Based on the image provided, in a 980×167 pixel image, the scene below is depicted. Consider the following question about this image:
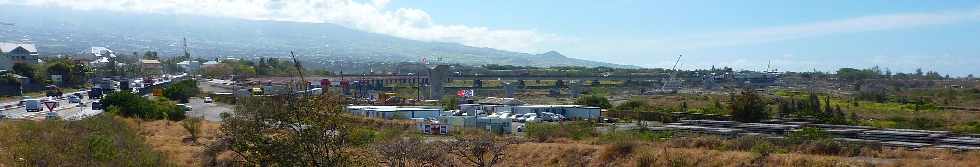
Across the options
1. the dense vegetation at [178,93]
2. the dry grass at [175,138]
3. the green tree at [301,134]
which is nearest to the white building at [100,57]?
the dense vegetation at [178,93]

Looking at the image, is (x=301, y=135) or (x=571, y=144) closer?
(x=301, y=135)

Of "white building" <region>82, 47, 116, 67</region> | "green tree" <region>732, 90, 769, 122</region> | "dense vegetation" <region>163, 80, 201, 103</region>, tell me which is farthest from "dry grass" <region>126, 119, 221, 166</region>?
"white building" <region>82, 47, 116, 67</region>

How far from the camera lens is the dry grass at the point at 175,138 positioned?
1068 inches

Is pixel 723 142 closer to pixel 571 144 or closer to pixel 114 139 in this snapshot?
pixel 571 144

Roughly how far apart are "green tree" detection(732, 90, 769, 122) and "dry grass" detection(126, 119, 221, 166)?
77.0ft

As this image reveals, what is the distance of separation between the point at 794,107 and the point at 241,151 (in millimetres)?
38906

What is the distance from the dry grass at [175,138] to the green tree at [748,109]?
2346 cm

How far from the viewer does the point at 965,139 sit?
27797 millimetres

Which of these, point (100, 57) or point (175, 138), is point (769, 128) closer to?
point (175, 138)

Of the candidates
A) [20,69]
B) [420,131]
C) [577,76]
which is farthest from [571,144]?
[577,76]

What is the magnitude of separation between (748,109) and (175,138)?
25568 mm

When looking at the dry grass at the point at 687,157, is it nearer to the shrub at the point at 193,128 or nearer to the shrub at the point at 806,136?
the shrub at the point at 806,136

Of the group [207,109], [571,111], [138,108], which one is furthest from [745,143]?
[207,109]

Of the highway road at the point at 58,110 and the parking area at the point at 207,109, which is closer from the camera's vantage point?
Answer: the highway road at the point at 58,110
